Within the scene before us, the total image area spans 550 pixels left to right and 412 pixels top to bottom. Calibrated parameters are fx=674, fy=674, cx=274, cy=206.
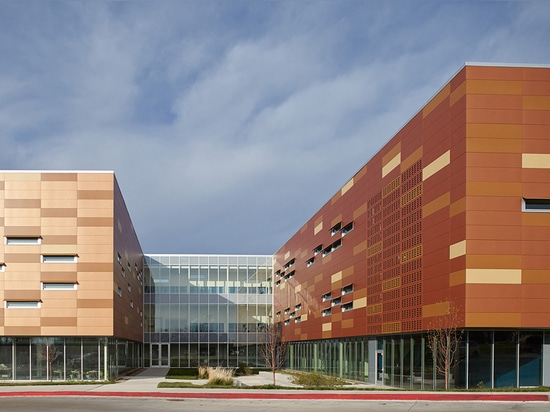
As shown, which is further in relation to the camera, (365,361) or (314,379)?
(365,361)

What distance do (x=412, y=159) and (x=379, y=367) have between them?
14.7 metres

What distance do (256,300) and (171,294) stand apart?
10533 millimetres

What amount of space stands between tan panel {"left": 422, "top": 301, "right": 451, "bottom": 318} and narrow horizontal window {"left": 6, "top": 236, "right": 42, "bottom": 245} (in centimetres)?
2575

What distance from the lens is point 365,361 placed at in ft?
155

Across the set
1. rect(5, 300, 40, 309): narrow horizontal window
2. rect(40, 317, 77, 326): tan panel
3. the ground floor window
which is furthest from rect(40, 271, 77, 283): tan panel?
the ground floor window

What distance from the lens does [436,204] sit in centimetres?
3362

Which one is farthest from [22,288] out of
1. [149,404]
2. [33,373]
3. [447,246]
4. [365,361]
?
[447,246]

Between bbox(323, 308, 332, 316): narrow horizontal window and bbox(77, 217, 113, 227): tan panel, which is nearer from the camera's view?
bbox(77, 217, 113, 227): tan panel

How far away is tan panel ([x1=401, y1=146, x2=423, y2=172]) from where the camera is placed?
36.0m

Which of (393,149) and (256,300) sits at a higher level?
(393,149)

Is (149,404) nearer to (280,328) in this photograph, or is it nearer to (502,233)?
(502,233)

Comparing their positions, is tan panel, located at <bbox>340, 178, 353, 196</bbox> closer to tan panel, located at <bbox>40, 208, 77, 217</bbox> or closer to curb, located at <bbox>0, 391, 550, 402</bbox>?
tan panel, located at <bbox>40, 208, 77, 217</bbox>

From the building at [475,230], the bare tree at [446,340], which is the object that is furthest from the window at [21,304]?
the bare tree at [446,340]

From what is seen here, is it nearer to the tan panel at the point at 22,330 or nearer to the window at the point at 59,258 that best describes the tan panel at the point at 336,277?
the window at the point at 59,258
